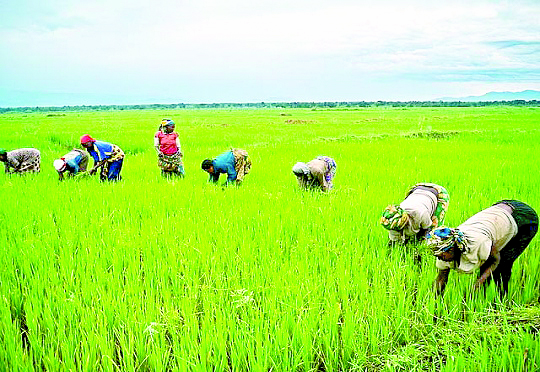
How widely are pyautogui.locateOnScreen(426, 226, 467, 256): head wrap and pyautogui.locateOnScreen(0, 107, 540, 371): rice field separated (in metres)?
0.39

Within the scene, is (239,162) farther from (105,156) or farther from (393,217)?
(393,217)

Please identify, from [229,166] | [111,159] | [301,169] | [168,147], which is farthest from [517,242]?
[111,159]

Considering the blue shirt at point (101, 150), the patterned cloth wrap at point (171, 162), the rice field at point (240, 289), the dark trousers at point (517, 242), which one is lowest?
the rice field at point (240, 289)

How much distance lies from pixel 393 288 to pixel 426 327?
1.08ft

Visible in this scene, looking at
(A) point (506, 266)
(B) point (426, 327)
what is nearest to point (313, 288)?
(B) point (426, 327)

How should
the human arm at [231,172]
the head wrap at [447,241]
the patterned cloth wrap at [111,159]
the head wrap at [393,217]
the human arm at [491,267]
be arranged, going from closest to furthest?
the head wrap at [447,241]
the human arm at [491,267]
the head wrap at [393,217]
the human arm at [231,172]
the patterned cloth wrap at [111,159]

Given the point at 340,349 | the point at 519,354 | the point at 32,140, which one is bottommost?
the point at 340,349

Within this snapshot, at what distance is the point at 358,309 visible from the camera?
219 centimetres

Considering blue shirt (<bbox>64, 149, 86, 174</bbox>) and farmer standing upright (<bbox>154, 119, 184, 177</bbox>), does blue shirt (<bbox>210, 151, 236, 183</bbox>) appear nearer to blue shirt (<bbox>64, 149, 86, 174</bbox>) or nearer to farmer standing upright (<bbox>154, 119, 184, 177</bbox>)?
farmer standing upright (<bbox>154, 119, 184, 177</bbox>)

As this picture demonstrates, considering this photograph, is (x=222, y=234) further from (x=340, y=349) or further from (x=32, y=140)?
(x=32, y=140)

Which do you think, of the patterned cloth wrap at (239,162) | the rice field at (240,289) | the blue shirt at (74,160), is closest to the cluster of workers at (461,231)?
the rice field at (240,289)

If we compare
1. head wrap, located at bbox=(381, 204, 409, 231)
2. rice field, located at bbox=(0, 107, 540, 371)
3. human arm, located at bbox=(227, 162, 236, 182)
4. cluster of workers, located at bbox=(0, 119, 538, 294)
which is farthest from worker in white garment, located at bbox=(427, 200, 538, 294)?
human arm, located at bbox=(227, 162, 236, 182)

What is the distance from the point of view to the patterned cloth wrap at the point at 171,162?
239 inches

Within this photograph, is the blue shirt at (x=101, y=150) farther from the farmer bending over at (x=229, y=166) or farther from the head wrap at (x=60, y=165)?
the farmer bending over at (x=229, y=166)
